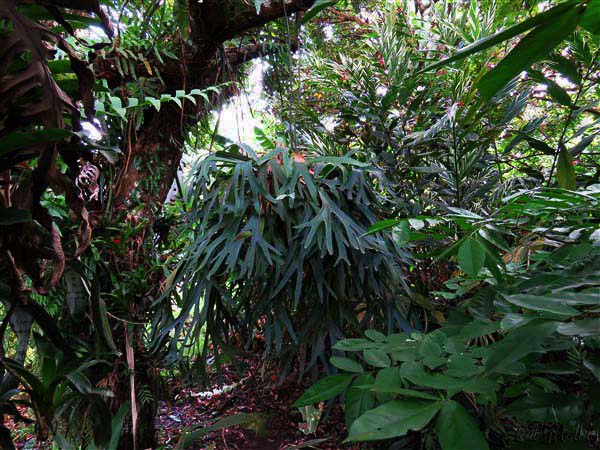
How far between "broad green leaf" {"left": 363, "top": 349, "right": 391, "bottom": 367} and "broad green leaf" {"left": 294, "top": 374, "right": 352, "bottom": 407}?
0.04m

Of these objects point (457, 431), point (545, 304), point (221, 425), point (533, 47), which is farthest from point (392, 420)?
point (221, 425)

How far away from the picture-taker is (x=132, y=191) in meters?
1.26

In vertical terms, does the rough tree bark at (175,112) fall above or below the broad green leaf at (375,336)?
above

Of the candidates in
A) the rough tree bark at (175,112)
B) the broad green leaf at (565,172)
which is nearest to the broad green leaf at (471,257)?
the broad green leaf at (565,172)

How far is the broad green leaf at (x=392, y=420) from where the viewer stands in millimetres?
284

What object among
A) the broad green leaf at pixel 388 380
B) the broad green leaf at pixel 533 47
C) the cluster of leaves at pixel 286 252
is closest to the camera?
the broad green leaf at pixel 533 47

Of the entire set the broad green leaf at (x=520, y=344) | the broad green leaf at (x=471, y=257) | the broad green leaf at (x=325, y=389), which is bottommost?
the broad green leaf at (x=325, y=389)

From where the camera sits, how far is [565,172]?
64cm

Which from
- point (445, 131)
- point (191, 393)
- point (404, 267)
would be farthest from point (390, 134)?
point (191, 393)

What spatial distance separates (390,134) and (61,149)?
3.03ft

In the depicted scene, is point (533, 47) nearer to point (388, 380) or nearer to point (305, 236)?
point (388, 380)

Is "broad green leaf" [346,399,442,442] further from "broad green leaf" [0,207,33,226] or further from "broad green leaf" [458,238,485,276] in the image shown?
"broad green leaf" [0,207,33,226]

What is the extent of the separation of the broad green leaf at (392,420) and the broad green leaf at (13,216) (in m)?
0.49

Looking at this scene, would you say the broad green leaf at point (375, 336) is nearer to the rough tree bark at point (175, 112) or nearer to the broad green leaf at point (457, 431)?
the broad green leaf at point (457, 431)
